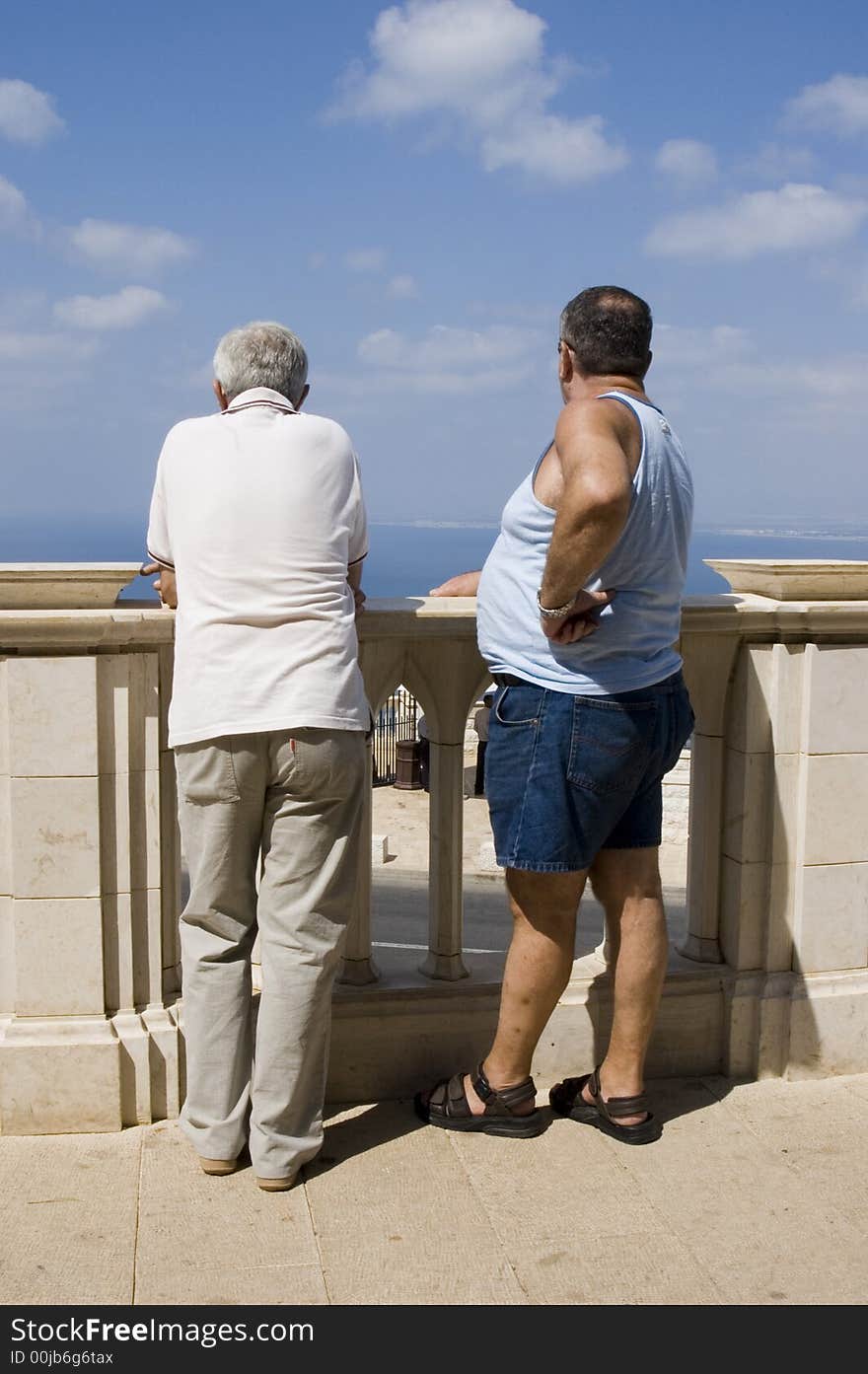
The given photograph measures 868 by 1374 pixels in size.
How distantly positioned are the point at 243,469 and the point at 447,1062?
1.87m

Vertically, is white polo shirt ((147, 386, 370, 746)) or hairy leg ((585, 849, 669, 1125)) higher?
white polo shirt ((147, 386, 370, 746))

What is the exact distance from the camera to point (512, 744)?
3266 mm

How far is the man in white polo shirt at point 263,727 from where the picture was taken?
3.01m

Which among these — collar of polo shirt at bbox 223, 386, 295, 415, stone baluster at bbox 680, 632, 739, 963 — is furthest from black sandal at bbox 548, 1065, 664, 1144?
collar of polo shirt at bbox 223, 386, 295, 415

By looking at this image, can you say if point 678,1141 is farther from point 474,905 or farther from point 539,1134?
point 474,905

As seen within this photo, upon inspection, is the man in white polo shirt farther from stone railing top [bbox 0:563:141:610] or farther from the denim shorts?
the denim shorts

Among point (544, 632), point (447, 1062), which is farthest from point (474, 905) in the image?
point (544, 632)

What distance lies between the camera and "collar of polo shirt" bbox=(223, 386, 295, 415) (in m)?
3.07

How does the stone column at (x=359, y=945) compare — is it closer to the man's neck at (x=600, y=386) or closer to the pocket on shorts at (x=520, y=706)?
the pocket on shorts at (x=520, y=706)

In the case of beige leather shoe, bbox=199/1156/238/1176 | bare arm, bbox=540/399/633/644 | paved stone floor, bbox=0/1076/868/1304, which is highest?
bare arm, bbox=540/399/633/644

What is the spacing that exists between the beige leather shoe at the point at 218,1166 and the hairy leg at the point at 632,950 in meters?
1.03

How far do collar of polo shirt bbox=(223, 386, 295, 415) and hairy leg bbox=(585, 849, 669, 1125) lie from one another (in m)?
1.44

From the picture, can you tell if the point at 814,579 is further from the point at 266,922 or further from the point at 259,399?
the point at 266,922

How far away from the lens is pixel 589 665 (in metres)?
3.21
